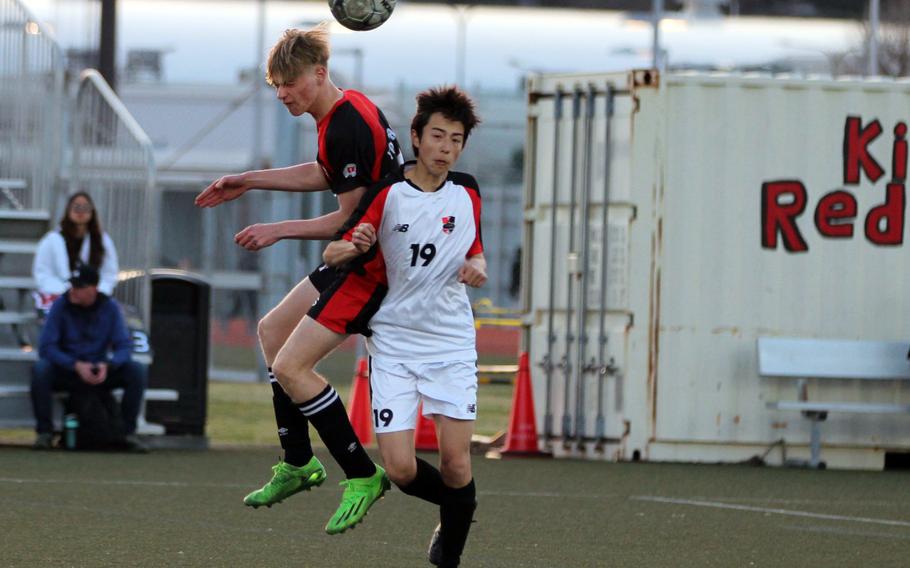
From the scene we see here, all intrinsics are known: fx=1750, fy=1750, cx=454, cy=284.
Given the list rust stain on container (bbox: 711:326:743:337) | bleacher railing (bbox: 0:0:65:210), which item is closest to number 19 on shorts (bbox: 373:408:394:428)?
rust stain on container (bbox: 711:326:743:337)

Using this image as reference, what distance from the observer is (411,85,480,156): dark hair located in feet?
22.6

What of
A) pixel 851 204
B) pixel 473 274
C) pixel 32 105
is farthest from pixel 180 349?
pixel 473 274

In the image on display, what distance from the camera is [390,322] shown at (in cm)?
708

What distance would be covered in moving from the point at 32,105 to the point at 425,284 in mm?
9661

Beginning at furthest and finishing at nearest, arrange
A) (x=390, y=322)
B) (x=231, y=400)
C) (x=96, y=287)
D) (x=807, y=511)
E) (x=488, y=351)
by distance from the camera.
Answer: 1. (x=488, y=351)
2. (x=231, y=400)
3. (x=96, y=287)
4. (x=807, y=511)
5. (x=390, y=322)

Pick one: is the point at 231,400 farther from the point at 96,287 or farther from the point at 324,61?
the point at 324,61

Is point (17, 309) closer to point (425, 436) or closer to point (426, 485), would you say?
point (425, 436)

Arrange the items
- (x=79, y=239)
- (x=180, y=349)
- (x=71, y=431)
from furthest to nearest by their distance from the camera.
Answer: (x=180, y=349), (x=79, y=239), (x=71, y=431)

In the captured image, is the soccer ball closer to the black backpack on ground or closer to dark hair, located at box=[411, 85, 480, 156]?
dark hair, located at box=[411, 85, 480, 156]

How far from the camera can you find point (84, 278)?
529 inches

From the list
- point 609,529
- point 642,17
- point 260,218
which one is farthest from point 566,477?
point 642,17

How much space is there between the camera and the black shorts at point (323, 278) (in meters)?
7.36

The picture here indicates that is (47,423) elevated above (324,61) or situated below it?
below

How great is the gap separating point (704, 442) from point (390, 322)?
745cm
